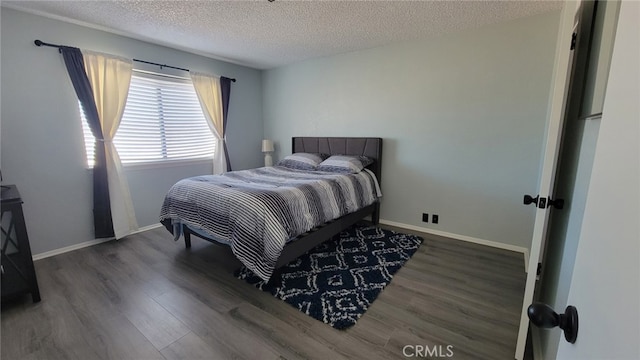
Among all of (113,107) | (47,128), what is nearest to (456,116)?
(113,107)

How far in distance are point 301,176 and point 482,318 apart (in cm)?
220

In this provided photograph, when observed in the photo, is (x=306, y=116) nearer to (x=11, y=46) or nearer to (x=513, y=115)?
(x=513, y=115)

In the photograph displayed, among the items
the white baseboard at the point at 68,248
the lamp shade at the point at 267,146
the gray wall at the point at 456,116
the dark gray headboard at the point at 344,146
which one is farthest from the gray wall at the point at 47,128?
the gray wall at the point at 456,116

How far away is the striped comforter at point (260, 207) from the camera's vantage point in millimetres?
2121

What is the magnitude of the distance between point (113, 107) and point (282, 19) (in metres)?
2.21

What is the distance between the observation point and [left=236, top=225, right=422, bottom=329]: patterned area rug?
6.45 feet

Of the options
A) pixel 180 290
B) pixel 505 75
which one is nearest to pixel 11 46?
pixel 180 290

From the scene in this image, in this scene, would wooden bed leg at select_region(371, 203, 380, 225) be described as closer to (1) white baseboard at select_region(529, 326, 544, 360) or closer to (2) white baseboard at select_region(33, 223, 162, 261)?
(1) white baseboard at select_region(529, 326, 544, 360)

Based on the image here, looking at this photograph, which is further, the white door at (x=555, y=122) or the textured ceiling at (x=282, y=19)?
the textured ceiling at (x=282, y=19)

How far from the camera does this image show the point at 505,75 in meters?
2.77

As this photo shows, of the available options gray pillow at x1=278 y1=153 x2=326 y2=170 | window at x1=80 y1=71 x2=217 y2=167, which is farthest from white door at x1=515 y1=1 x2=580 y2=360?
window at x1=80 y1=71 x2=217 y2=167

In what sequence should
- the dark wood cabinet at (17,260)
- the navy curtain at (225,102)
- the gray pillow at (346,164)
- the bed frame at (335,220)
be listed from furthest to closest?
the navy curtain at (225,102) → the gray pillow at (346,164) → the bed frame at (335,220) → the dark wood cabinet at (17,260)

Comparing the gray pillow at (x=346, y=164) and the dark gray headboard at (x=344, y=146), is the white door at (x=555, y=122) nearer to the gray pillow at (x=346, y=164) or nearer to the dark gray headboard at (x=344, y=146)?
the gray pillow at (x=346, y=164)

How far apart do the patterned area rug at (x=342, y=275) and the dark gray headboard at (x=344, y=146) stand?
1086 mm
